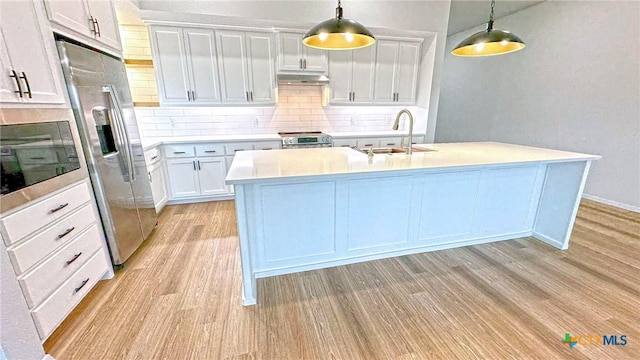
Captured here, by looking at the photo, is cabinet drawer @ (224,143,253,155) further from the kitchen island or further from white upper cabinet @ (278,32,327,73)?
the kitchen island

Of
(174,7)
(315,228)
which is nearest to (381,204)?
(315,228)

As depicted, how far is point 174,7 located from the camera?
305 cm

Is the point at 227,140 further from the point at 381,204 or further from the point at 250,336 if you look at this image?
the point at 250,336

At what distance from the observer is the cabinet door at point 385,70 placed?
13.2ft

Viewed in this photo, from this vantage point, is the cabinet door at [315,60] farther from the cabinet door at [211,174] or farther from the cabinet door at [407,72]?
the cabinet door at [211,174]

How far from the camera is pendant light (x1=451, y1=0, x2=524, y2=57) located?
2096 millimetres

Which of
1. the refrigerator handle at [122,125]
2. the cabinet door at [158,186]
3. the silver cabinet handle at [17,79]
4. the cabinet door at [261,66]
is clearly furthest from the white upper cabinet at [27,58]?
the cabinet door at [261,66]

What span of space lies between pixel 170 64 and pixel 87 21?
58.1 inches

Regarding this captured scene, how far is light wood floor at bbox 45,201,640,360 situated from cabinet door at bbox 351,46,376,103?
2662 mm

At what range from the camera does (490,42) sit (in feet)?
6.97

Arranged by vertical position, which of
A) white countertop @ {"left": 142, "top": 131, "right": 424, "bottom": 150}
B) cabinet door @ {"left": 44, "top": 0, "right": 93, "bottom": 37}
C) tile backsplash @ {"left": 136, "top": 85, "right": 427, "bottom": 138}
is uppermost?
cabinet door @ {"left": 44, "top": 0, "right": 93, "bottom": 37}

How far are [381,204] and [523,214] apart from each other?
5.26 ft

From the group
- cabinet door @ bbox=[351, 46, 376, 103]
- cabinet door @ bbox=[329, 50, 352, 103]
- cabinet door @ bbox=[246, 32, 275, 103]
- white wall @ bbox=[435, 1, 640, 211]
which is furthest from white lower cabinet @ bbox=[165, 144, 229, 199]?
white wall @ bbox=[435, 1, 640, 211]

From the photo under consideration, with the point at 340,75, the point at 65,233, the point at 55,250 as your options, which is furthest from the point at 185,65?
the point at 55,250
